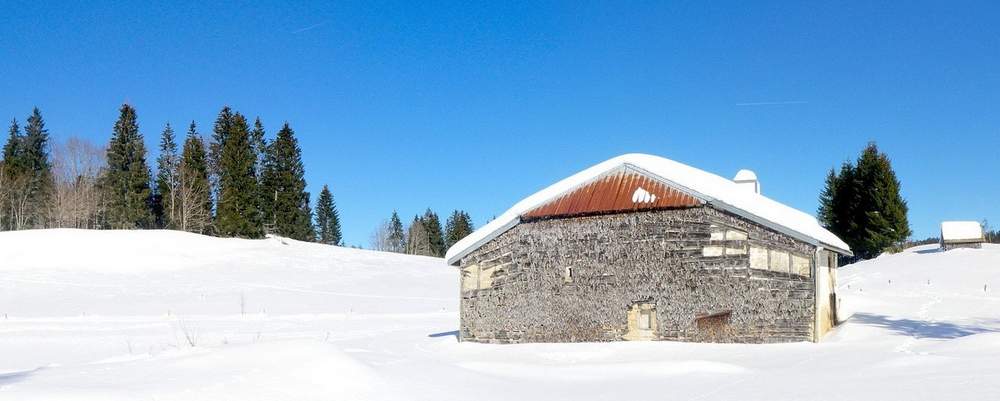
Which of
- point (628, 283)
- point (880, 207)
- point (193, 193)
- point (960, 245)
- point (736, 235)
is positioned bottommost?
point (628, 283)

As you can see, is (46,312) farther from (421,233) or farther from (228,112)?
(421,233)

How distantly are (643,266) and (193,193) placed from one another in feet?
178

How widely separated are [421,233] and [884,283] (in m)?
87.5

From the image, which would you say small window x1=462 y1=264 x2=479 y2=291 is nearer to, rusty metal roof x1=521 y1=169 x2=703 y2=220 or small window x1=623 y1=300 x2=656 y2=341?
→ rusty metal roof x1=521 y1=169 x2=703 y2=220

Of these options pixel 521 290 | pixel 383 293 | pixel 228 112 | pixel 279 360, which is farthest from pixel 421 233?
pixel 279 360

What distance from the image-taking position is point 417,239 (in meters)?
115

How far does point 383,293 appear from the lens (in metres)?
41.7

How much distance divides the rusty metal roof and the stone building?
28 mm

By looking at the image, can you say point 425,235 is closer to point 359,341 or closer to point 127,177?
point 127,177

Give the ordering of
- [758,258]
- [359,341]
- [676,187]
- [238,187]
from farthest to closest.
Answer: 1. [238,187]
2. [359,341]
3. [676,187]
4. [758,258]

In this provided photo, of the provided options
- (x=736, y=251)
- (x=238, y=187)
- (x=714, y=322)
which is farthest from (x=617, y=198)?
(x=238, y=187)

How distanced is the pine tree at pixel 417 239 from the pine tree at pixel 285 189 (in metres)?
41.3

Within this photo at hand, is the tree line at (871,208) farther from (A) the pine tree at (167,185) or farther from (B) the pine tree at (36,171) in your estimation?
(B) the pine tree at (36,171)

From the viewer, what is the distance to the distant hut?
44.1 meters
